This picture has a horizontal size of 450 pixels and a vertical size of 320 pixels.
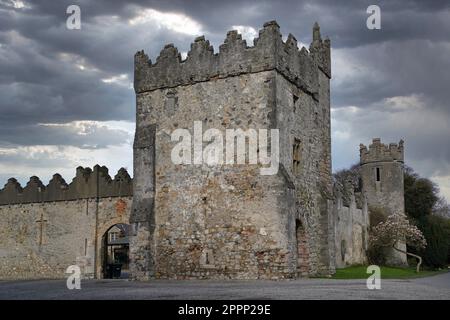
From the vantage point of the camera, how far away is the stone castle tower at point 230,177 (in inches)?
864

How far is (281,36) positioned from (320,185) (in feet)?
21.7

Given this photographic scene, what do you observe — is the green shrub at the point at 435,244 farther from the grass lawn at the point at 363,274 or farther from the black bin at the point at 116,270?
the black bin at the point at 116,270

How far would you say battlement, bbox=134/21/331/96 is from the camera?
22641 millimetres

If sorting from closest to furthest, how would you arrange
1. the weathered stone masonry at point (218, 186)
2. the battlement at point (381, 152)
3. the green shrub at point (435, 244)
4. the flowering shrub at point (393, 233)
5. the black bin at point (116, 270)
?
the weathered stone masonry at point (218, 186) < the black bin at point (116, 270) < the flowering shrub at point (393, 233) < the green shrub at point (435, 244) < the battlement at point (381, 152)

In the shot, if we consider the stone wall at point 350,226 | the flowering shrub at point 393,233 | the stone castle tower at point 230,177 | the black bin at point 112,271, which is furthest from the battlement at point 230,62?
the flowering shrub at point 393,233

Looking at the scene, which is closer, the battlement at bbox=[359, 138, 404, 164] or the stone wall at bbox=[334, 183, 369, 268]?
the stone wall at bbox=[334, 183, 369, 268]

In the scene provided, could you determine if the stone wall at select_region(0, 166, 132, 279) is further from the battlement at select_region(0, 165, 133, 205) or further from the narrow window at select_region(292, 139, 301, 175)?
the narrow window at select_region(292, 139, 301, 175)

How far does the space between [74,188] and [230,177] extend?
9306mm

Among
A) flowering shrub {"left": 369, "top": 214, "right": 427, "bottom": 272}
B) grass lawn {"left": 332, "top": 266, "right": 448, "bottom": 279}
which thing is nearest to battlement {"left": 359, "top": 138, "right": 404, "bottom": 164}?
flowering shrub {"left": 369, "top": 214, "right": 427, "bottom": 272}

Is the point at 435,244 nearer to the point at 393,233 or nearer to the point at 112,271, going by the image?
the point at 393,233

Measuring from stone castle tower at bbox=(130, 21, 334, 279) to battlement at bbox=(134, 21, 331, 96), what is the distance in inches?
1.5

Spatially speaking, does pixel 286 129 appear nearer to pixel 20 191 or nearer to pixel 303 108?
pixel 303 108

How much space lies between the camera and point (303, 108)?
25094 millimetres
